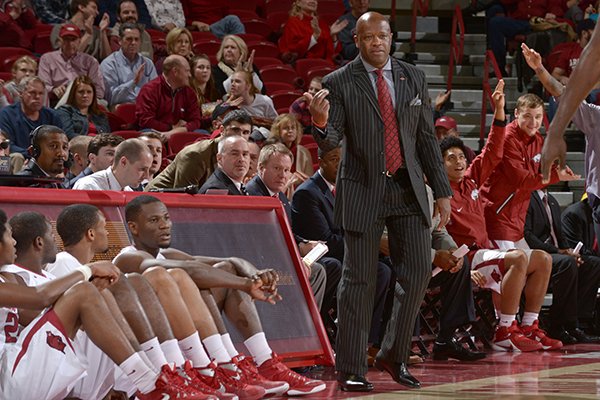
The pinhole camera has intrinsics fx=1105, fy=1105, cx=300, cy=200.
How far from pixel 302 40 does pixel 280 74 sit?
0.74 m

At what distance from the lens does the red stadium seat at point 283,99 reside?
11227 mm

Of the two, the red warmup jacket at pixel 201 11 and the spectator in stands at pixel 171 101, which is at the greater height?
the red warmup jacket at pixel 201 11

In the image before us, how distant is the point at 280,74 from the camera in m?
12.0

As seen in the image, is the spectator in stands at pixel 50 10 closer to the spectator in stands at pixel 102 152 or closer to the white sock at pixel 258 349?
the spectator in stands at pixel 102 152

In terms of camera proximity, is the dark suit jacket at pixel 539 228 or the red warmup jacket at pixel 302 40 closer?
the dark suit jacket at pixel 539 228

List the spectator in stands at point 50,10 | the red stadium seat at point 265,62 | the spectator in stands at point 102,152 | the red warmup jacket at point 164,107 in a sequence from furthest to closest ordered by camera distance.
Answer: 1. the red stadium seat at point 265,62
2. the spectator in stands at point 50,10
3. the red warmup jacket at point 164,107
4. the spectator in stands at point 102,152

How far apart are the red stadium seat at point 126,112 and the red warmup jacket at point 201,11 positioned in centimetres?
317

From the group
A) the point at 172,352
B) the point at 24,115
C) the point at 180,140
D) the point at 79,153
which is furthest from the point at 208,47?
the point at 172,352

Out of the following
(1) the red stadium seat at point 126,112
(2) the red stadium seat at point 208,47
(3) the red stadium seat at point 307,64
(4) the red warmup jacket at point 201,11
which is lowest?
(1) the red stadium seat at point 126,112

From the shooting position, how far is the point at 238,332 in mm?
5719

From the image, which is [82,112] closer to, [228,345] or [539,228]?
[539,228]

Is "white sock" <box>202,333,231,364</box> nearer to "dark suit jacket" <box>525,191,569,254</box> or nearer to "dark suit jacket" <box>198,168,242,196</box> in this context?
"dark suit jacket" <box>198,168,242,196</box>

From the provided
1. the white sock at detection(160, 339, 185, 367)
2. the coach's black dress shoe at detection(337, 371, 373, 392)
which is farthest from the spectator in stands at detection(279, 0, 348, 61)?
the white sock at detection(160, 339, 185, 367)

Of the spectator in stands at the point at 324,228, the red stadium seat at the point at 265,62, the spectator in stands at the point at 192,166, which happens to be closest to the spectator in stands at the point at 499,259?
the spectator in stands at the point at 324,228
